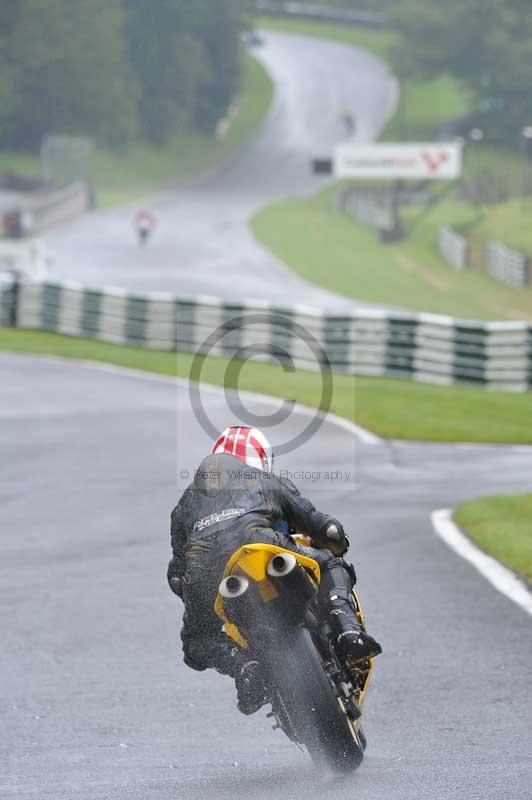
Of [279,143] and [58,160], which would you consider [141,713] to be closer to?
[58,160]

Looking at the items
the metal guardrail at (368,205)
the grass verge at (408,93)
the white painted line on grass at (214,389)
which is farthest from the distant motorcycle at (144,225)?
the grass verge at (408,93)

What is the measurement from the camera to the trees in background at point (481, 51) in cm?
10200

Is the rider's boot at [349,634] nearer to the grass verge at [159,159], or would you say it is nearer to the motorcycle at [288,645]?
the motorcycle at [288,645]

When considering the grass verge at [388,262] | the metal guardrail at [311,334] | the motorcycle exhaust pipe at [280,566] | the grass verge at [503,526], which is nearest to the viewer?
the motorcycle exhaust pipe at [280,566]

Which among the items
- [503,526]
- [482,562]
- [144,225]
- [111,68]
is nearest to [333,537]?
[482,562]

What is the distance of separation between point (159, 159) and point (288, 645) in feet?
306

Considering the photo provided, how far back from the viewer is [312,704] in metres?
5.91

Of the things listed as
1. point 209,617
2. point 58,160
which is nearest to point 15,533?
point 209,617

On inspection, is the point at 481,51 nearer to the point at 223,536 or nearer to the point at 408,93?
the point at 408,93

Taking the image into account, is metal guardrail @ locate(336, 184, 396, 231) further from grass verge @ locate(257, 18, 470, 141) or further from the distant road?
grass verge @ locate(257, 18, 470, 141)

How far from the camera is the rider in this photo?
623 centimetres

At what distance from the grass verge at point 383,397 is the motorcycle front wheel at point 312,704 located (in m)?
11.6

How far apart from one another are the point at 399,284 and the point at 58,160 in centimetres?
2861

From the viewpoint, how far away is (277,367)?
2455cm
